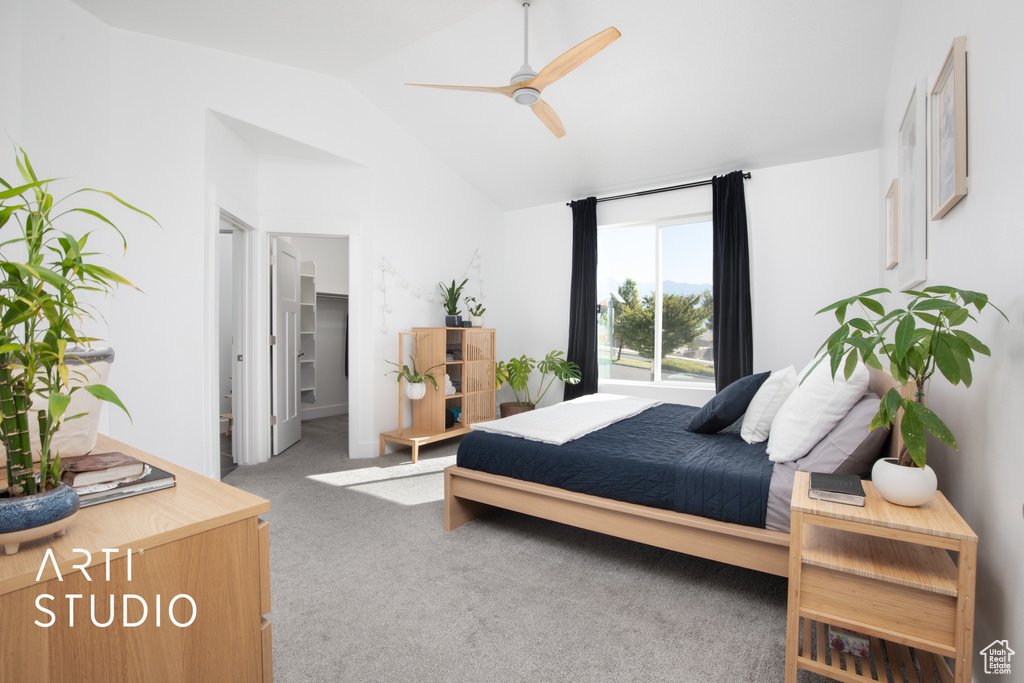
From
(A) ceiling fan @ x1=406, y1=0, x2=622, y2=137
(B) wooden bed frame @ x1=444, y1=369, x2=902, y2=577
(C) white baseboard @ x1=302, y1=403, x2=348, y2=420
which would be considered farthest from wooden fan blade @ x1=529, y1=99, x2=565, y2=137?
(C) white baseboard @ x1=302, y1=403, x2=348, y2=420

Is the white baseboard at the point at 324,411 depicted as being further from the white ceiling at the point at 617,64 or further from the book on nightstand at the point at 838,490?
the book on nightstand at the point at 838,490

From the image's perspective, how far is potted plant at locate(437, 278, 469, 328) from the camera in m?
4.71

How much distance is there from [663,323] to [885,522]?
373cm

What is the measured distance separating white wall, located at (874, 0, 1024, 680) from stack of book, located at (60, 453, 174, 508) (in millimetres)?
1992

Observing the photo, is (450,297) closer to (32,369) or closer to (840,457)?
(840,457)

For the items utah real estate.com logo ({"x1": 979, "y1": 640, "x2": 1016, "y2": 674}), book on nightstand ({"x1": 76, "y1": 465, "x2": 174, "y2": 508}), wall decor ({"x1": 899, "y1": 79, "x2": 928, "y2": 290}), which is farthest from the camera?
wall decor ({"x1": 899, "y1": 79, "x2": 928, "y2": 290})

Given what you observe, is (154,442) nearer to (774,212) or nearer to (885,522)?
(885,522)

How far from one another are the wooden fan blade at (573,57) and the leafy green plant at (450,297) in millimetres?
2245

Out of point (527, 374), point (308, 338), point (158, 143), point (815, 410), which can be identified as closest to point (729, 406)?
point (815, 410)

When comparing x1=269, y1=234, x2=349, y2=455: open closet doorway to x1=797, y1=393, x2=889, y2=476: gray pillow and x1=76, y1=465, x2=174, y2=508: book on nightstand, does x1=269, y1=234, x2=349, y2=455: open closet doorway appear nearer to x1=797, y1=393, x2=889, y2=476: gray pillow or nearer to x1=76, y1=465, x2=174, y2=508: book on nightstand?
x1=76, y1=465, x2=174, y2=508: book on nightstand

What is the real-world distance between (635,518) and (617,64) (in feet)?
9.54

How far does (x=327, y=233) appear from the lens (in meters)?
4.27

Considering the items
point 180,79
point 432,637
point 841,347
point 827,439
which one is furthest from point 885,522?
point 180,79

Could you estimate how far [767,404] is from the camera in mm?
2391
